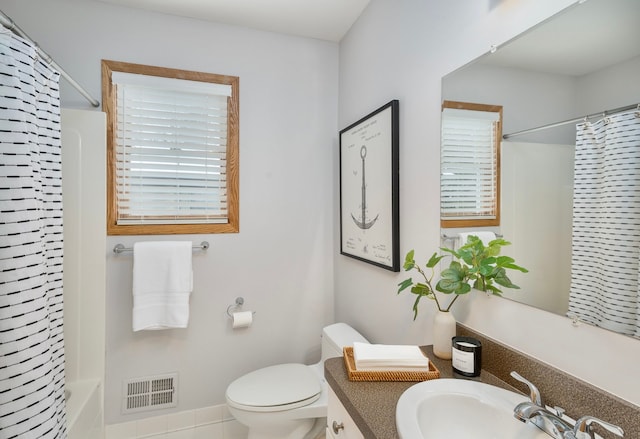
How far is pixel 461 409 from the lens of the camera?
3.06 feet

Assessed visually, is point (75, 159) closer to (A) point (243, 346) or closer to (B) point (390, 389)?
(A) point (243, 346)

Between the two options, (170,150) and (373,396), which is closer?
(373,396)

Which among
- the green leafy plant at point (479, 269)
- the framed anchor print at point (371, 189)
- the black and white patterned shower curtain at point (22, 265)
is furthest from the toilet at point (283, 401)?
the green leafy plant at point (479, 269)

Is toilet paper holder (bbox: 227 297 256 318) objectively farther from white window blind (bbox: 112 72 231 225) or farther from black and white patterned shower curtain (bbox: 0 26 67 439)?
black and white patterned shower curtain (bbox: 0 26 67 439)

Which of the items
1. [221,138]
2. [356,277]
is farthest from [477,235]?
[221,138]

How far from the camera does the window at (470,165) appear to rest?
3.67ft

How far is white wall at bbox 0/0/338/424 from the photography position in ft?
6.33

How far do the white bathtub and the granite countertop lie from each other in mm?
1218

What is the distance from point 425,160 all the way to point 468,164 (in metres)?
0.24

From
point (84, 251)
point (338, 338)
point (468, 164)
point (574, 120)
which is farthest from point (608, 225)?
point (84, 251)

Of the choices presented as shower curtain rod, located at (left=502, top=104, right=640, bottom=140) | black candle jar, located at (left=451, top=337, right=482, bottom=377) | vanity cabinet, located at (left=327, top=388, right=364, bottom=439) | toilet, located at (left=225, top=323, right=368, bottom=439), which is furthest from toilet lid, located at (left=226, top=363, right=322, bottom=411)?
shower curtain rod, located at (left=502, top=104, right=640, bottom=140)

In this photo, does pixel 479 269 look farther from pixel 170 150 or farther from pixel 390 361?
pixel 170 150

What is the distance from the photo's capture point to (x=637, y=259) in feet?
2.48

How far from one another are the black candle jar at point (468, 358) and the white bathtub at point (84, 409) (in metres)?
1.57
